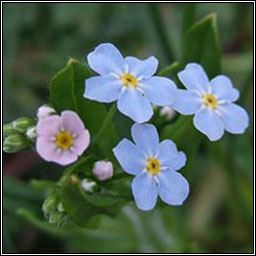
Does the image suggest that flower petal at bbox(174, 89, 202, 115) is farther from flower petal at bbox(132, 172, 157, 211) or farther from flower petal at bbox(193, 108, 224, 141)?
flower petal at bbox(132, 172, 157, 211)

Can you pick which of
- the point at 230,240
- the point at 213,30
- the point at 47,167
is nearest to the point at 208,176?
the point at 230,240

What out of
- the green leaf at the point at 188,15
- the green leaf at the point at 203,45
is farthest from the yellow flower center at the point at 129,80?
the green leaf at the point at 188,15

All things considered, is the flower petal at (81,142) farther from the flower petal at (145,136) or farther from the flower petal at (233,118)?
the flower petal at (233,118)

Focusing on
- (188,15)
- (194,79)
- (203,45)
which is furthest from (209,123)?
(188,15)

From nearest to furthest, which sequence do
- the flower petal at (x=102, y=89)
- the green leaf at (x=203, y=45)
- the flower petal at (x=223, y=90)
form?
1. the flower petal at (x=102, y=89)
2. the flower petal at (x=223, y=90)
3. the green leaf at (x=203, y=45)

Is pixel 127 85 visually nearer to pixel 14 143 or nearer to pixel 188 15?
pixel 14 143
